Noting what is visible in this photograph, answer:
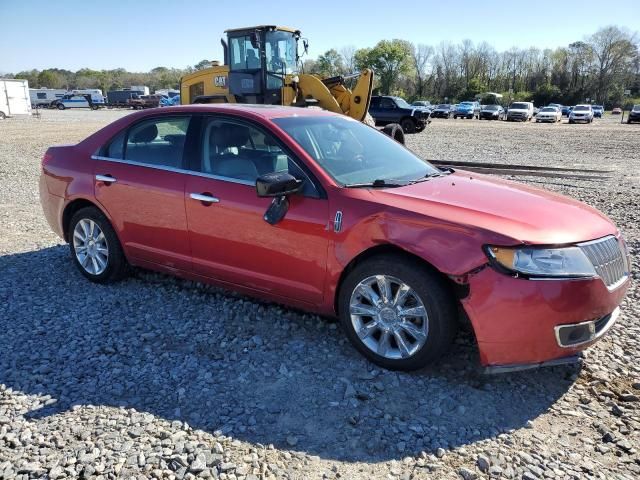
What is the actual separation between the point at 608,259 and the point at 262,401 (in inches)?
89.5

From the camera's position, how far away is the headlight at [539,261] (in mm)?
3127

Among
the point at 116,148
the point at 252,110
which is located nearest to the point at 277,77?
the point at 116,148

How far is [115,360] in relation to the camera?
12.4 ft

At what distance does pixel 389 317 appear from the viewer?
11.7 ft

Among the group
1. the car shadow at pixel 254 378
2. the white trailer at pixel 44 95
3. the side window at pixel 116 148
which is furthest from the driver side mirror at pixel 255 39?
the white trailer at pixel 44 95

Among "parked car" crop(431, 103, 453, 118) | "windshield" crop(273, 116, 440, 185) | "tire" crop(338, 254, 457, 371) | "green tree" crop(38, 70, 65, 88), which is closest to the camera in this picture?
"tire" crop(338, 254, 457, 371)

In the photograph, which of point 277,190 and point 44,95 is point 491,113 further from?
point 44,95

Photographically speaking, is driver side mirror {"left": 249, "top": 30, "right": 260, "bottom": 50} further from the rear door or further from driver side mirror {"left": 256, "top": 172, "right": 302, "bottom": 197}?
driver side mirror {"left": 256, "top": 172, "right": 302, "bottom": 197}

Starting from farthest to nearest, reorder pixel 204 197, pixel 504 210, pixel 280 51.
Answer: pixel 280 51, pixel 204 197, pixel 504 210

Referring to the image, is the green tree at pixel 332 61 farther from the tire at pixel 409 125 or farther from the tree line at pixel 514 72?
the tire at pixel 409 125

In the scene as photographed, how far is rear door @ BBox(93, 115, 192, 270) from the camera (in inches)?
178

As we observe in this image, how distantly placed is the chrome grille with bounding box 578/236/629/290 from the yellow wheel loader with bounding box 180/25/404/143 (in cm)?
1190

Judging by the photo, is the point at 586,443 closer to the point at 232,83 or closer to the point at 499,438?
the point at 499,438

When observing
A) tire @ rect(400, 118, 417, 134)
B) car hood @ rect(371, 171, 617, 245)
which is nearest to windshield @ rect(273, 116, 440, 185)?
car hood @ rect(371, 171, 617, 245)
